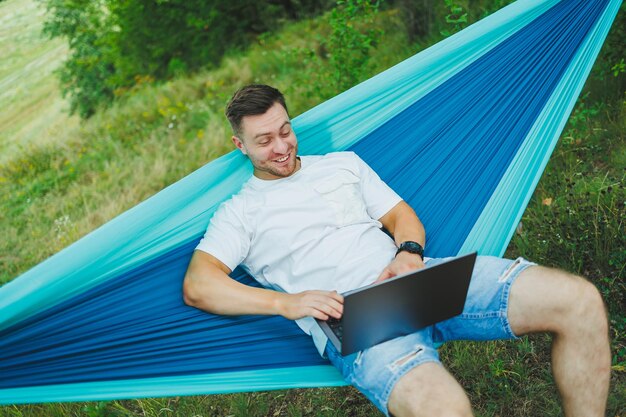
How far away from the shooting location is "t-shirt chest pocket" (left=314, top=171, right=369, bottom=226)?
5.23ft

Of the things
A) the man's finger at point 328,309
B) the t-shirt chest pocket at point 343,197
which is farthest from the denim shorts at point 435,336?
the t-shirt chest pocket at point 343,197

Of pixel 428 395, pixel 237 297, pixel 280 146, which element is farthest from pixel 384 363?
pixel 280 146

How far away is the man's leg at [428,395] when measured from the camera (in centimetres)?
112

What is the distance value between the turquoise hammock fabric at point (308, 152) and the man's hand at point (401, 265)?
286 millimetres

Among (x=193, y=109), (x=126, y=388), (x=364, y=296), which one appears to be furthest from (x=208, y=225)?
(x=193, y=109)

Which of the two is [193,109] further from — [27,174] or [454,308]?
[454,308]

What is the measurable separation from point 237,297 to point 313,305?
0.74 ft

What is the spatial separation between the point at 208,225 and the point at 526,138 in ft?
3.85

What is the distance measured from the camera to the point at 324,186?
1.63m

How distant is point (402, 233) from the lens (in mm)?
1606

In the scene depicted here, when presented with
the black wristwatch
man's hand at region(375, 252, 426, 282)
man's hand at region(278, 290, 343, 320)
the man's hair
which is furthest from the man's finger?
the man's hair

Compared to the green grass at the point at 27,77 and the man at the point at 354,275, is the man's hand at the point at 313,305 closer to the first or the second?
the man at the point at 354,275

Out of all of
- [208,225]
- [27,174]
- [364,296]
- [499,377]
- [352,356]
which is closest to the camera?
[364,296]

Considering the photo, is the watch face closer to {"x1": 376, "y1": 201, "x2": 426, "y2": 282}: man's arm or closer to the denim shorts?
{"x1": 376, "y1": 201, "x2": 426, "y2": 282}: man's arm
